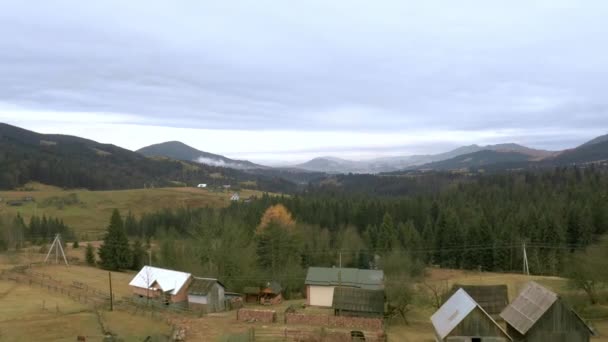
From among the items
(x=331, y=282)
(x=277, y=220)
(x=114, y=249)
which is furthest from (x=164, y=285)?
(x=114, y=249)

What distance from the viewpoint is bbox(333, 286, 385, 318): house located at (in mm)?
38188

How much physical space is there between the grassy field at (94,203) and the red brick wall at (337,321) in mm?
88696

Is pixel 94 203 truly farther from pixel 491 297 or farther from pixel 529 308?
pixel 529 308

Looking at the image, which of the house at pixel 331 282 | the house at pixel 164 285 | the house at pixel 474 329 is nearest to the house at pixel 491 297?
the house at pixel 474 329

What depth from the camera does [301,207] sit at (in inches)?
3757

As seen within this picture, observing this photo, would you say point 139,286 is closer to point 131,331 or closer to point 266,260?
point 131,331

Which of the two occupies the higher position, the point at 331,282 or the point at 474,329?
the point at 474,329

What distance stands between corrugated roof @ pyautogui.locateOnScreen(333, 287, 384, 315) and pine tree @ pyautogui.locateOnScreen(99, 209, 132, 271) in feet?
134

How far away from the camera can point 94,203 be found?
155 metres

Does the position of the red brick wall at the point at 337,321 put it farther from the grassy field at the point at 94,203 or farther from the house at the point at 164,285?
the grassy field at the point at 94,203

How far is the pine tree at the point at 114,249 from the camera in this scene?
219 feet

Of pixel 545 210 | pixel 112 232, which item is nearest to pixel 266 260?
pixel 112 232

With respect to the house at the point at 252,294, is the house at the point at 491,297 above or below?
above

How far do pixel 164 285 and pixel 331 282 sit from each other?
55.1 feet
